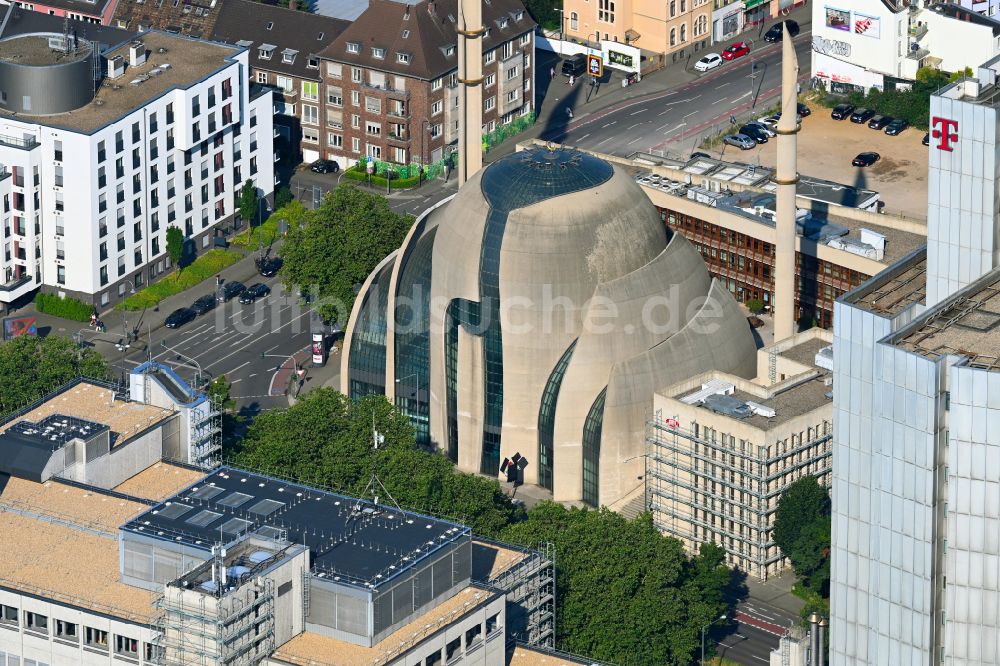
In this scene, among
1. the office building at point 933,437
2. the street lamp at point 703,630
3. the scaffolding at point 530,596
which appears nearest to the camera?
the office building at point 933,437

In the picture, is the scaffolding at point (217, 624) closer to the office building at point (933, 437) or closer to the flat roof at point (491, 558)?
the flat roof at point (491, 558)

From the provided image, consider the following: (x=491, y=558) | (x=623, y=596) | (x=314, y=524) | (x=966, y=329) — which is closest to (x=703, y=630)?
(x=623, y=596)

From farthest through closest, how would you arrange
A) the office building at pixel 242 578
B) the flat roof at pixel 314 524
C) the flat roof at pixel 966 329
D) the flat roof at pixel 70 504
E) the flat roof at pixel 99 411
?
the flat roof at pixel 99 411, the flat roof at pixel 70 504, the flat roof at pixel 314 524, the office building at pixel 242 578, the flat roof at pixel 966 329

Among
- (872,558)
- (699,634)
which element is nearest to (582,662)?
(699,634)

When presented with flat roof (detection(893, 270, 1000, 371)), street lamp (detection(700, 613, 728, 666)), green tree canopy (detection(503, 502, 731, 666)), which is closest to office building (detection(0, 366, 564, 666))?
green tree canopy (detection(503, 502, 731, 666))

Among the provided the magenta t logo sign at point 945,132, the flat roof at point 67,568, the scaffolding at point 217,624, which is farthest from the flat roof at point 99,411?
the magenta t logo sign at point 945,132

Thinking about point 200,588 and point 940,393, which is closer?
point 940,393

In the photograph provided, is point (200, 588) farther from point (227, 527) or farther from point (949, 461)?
point (949, 461)
